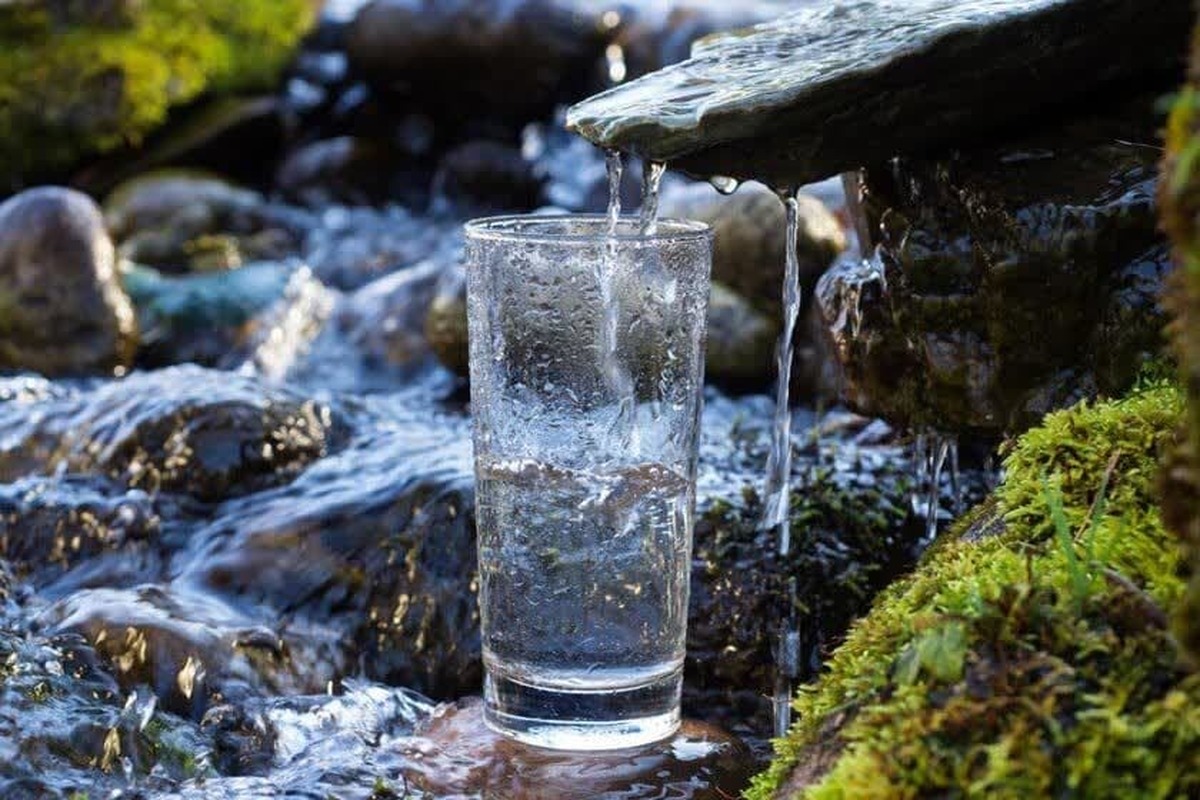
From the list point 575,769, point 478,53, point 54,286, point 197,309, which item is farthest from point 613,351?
point 478,53

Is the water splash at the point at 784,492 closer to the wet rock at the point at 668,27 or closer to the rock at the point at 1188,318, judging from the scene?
the rock at the point at 1188,318

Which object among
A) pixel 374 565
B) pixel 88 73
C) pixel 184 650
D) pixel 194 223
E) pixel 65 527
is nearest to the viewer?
pixel 184 650

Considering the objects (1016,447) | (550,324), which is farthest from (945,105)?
(550,324)

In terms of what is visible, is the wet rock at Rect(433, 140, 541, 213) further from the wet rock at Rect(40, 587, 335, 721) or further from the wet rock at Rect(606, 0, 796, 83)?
the wet rock at Rect(40, 587, 335, 721)

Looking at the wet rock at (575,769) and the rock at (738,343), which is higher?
the rock at (738,343)

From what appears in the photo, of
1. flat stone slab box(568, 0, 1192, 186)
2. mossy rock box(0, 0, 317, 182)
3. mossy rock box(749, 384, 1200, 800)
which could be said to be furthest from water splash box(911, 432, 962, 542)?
mossy rock box(0, 0, 317, 182)

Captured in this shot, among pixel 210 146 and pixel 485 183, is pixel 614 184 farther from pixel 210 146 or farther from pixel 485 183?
pixel 210 146

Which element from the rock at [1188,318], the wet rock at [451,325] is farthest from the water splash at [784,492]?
the wet rock at [451,325]

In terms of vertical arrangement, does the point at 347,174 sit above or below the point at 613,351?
above
